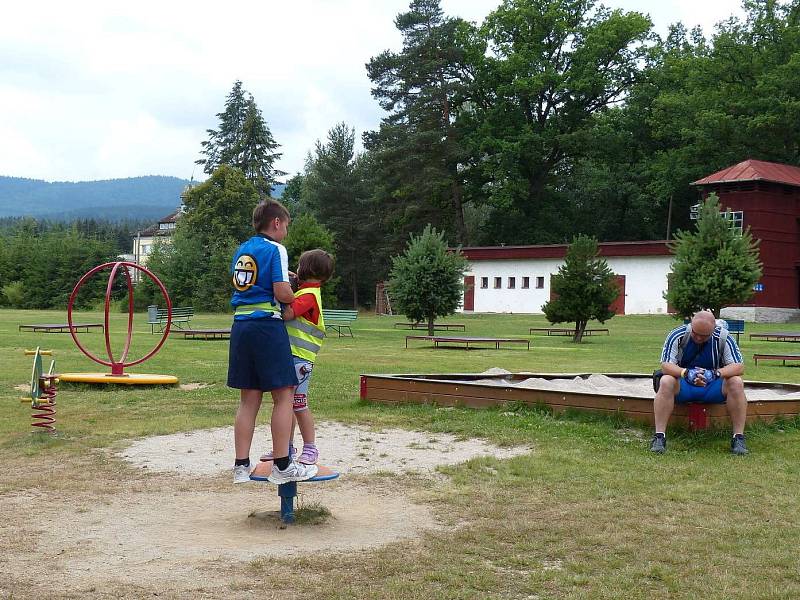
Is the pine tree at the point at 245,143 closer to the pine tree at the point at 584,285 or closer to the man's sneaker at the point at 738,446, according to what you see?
the pine tree at the point at 584,285

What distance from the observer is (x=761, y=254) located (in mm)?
49438

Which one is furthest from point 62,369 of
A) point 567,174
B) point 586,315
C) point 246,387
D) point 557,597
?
point 567,174

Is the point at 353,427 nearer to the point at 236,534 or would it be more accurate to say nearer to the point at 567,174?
the point at 236,534

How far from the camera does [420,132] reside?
62938mm

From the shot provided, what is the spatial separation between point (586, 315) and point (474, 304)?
29763 mm

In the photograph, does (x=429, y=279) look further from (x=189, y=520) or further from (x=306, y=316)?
(x=189, y=520)

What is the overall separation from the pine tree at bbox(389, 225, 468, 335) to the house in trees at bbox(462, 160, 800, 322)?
17.1 metres

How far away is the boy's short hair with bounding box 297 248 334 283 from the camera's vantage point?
6430 mm

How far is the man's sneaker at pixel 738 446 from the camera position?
8.68m

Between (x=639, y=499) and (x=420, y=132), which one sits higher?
(x=420, y=132)

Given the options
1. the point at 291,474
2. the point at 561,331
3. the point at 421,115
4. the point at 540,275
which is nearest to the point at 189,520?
the point at 291,474

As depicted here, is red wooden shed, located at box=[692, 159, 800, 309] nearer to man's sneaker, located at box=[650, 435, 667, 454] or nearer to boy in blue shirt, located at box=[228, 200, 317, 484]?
man's sneaker, located at box=[650, 435, 667, 454]

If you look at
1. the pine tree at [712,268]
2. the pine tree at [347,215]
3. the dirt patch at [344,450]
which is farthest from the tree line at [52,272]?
the dirt patch at [344,450]

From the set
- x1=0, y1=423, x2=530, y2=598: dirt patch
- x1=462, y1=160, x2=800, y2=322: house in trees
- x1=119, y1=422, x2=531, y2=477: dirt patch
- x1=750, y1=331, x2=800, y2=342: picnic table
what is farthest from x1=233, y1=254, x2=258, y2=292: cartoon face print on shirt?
x1=462, y1=160, x2=800, y2=322: house in trees
